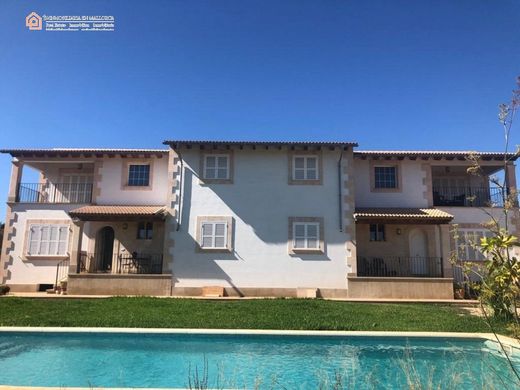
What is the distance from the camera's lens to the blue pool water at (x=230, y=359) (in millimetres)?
6812

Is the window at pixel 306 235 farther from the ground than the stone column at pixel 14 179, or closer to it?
closer to it

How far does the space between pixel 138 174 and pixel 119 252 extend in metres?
4.12

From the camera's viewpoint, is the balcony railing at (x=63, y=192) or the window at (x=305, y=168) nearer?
the window at (x=305, y=168)

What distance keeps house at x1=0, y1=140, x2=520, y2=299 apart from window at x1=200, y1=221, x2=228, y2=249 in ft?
0.16

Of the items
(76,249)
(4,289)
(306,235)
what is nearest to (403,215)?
(306,235)

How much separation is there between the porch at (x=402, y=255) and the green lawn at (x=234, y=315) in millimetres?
2995

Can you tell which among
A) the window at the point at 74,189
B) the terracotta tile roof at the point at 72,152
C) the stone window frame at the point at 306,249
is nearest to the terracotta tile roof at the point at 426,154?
the stone window frame at the point at 306,249

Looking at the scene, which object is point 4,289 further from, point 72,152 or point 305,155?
point 305,155

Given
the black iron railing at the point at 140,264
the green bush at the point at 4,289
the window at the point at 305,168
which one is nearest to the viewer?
the green bush at the point at 4,289

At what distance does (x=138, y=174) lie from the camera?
799 inches

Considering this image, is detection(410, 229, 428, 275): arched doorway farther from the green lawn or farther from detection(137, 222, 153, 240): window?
detection(137, 222, 153, 240): window

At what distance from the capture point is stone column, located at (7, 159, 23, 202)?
66.2 ft

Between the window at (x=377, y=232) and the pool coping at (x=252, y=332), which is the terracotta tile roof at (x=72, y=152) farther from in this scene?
the pool coping at (x=252, y=332)

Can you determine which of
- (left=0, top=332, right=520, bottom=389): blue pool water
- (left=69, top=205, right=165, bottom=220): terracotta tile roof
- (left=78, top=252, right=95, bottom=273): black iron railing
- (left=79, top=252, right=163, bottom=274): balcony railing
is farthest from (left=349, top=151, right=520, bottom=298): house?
(left=78, top=252, right=95, bottom=273): black iron railing
